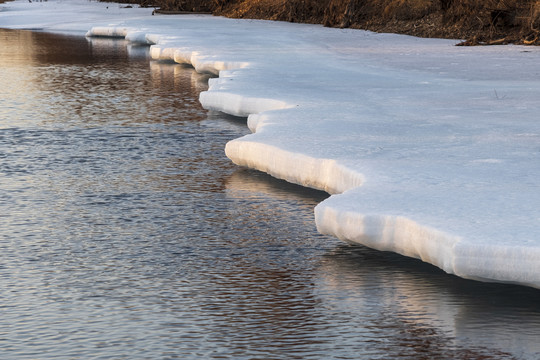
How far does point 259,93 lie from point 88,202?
450 centimetres

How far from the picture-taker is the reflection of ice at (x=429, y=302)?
508 cm

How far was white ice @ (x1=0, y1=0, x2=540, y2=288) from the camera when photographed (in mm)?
5805

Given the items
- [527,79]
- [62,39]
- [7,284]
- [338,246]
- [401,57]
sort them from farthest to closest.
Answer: [62,39] < [401,57] < [527,79] < [338,246] < [7,284]

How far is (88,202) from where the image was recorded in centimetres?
781

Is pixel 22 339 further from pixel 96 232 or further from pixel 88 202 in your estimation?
pixel 88 202

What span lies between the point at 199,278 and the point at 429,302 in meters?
1.30

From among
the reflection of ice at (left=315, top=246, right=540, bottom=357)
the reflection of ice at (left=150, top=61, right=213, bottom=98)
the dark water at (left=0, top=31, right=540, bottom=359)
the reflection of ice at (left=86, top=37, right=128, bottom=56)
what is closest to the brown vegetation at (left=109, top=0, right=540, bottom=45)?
the reflection of ice at (left=86, top=37, right=128, bottom=56)

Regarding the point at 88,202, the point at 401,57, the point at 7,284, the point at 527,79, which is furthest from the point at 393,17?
the point at 7,284

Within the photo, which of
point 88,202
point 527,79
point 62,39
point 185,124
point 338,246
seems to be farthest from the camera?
point 62,39

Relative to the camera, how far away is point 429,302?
5574 mm

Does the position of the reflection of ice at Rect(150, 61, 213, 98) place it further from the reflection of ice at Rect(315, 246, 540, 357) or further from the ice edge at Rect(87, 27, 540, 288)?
the reflection of ice at Rect(315, 246, 540, 357)

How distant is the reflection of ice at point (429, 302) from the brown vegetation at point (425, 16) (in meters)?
14.3

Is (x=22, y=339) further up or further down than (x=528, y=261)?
further down

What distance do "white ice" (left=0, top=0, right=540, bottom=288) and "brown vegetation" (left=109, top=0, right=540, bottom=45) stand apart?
1757 mm
